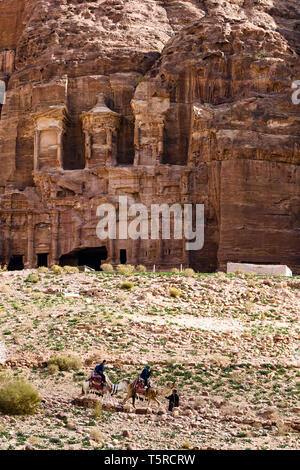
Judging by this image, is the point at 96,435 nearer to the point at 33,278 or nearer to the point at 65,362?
the point at 65,362

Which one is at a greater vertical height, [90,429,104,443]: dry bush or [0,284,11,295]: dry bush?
[0,284,11,295]: dry bush

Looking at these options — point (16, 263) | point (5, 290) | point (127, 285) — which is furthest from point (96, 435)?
point (16, 263)

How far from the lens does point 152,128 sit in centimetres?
5088

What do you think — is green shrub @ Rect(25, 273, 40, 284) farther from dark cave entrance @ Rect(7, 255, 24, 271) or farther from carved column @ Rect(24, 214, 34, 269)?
dark cave entrance @ Rect(7, 255, 24, 271)

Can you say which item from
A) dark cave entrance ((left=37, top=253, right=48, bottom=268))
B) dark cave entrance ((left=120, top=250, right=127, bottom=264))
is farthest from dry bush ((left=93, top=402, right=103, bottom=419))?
dark cave entrance ((left=37, top=253, right=48, bottom=268))

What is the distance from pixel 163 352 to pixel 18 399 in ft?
23.4

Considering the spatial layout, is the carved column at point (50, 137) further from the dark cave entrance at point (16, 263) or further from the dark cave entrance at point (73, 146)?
the dark cave entrance at point (16, 263)

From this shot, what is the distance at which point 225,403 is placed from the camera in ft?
79.5

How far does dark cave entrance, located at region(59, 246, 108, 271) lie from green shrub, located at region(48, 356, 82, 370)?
23.1 meters

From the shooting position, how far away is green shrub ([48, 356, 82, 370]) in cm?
2652

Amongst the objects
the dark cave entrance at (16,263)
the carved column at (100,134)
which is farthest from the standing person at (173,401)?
the dark cave entrance at (16,263)

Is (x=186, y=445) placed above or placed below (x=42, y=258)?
below

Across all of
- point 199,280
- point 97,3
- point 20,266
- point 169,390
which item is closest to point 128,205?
point 20,266

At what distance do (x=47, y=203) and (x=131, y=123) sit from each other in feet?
24.9
